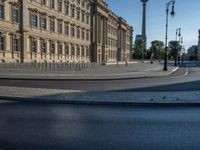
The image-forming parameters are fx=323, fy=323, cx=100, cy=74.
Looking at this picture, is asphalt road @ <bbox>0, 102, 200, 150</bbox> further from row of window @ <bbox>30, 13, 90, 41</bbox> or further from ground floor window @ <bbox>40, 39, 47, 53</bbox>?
ground floor window @ <bbox>40, 39, 47, 53</bbox>

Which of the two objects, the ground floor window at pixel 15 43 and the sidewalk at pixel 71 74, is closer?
the sidewalk at pixel 71 74

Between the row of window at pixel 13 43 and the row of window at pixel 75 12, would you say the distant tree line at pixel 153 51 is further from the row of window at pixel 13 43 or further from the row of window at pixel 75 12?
the row of window at pixel 13 43

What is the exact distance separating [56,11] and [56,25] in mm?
2947

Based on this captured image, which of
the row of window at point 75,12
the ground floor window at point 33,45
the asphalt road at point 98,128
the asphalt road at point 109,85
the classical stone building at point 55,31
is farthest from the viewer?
the row of window at point 75,12

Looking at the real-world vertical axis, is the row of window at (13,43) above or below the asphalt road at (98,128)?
above

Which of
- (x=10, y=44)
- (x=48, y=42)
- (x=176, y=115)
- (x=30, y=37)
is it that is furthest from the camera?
(x=48, y=42)

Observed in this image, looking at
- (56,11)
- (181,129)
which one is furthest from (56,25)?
(181,129)

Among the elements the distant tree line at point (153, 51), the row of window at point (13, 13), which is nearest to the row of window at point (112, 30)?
the distant tree line at point (153, 51)

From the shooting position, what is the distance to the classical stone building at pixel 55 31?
51.3 meters

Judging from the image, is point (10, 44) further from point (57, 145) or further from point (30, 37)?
point (57, 145)

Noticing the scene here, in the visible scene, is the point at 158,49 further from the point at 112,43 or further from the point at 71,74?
the point at 71,74

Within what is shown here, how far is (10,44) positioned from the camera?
5100 centimetres

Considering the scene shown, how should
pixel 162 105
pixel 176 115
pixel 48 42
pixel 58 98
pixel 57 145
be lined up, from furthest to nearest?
pixel 48 42
pixel 58 98
pixel 162 105
pixel 176 115
pixel 57 145

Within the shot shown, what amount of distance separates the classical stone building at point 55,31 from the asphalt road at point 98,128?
3994cm
